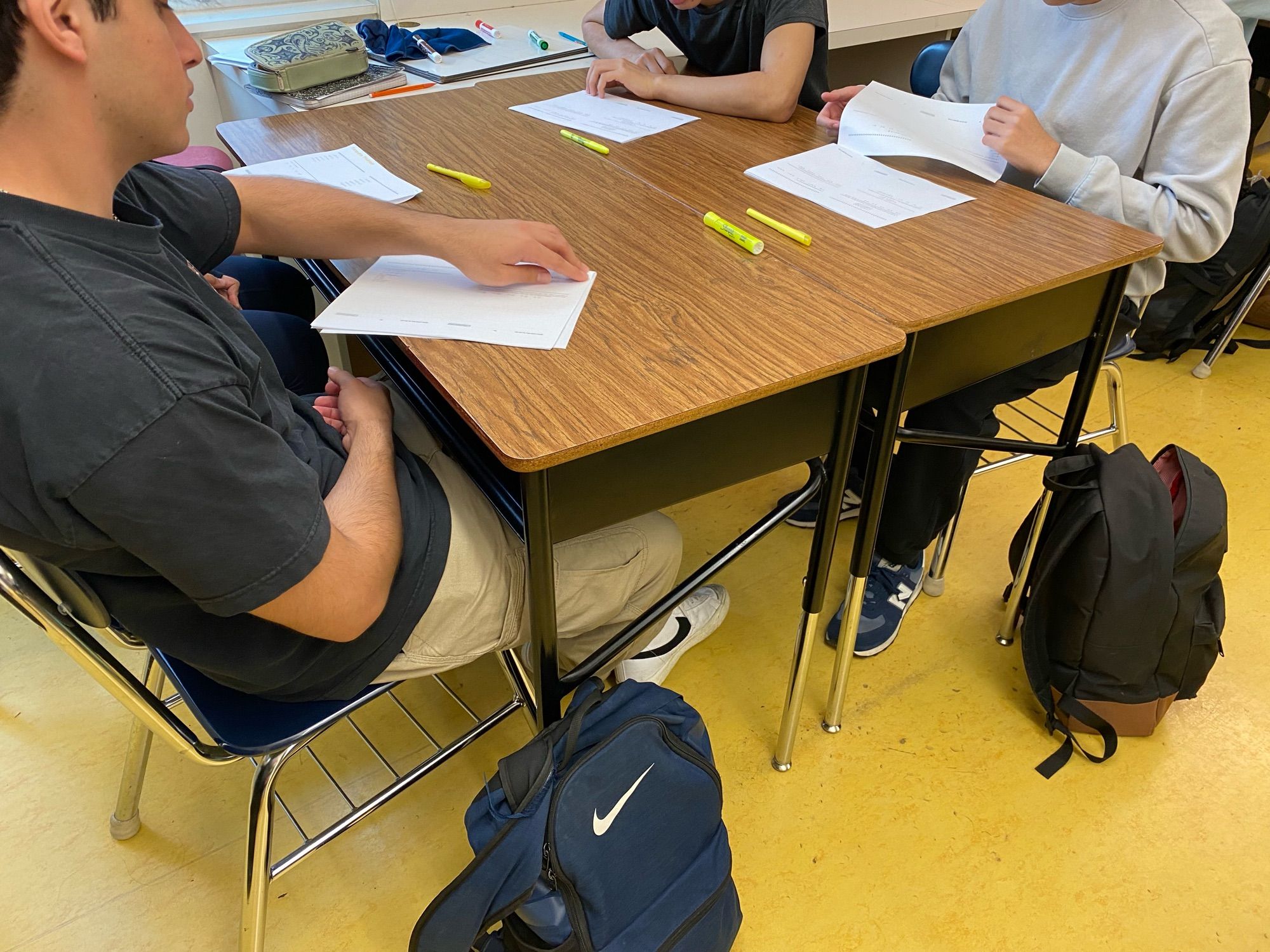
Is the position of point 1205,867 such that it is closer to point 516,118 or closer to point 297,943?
point 297,943

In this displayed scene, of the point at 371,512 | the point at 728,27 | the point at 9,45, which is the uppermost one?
the point at 9,45

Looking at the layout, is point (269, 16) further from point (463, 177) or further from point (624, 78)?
point (463, 177)

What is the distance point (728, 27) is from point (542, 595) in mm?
1488

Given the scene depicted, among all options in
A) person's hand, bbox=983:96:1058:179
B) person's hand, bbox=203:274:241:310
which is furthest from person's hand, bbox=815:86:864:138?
person's hand, bbox=203:274:241:310

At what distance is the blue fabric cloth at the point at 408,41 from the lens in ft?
6.88

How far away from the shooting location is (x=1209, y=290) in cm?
236

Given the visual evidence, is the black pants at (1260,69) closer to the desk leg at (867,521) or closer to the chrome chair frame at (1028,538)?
the chrome chair frame at (1028,538)

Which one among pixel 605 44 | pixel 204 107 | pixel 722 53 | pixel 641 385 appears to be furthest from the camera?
pixel 204 107

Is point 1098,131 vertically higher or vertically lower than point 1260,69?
higher

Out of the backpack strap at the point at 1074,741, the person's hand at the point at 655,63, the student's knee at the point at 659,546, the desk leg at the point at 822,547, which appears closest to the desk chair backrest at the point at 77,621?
the student's knee at the point at 659,546

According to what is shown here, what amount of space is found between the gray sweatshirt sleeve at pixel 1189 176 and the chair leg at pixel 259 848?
131 centimetres

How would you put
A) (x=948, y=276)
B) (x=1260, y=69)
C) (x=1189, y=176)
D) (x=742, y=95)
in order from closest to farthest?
(x=948, y=276), (x=1189, y=176), (x=742, y=95), (x=1260, y=69)

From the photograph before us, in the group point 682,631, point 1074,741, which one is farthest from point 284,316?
point 1074,741

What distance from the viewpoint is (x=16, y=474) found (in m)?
0.60
